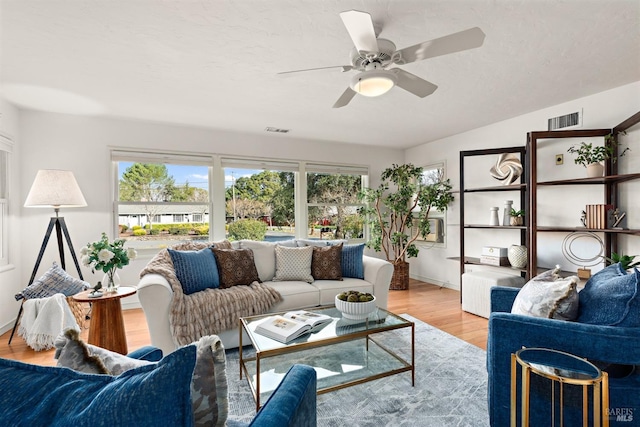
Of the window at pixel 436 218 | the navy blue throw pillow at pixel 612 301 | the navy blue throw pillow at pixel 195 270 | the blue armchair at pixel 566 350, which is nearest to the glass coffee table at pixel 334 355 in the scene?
the blue armchair at pixel 566 350

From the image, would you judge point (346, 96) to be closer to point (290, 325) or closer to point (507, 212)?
point (290, 325)

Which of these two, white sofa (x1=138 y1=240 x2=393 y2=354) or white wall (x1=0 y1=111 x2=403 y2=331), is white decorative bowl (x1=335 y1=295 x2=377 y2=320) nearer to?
white sofa (x1=138 y1=240 x2=393 y2=354)

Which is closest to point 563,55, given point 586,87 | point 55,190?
point 586,87

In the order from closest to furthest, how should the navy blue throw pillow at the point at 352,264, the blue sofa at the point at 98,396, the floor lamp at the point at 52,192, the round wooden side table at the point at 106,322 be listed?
the blue sofa at the point at 98,396 → the round wooden side table at the point at 106,322 → the floor lamp at the point at 52,192 → the navy blue throw pillow at the point at 352,264

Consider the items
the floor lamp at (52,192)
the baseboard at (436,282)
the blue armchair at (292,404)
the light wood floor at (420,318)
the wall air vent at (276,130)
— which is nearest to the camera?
the blue armchair at (292,404)

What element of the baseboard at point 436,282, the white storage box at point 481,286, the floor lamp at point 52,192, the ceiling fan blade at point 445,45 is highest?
the ceiling fan blade at point 445,45

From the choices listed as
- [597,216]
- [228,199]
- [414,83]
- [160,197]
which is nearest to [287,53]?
[414,83]

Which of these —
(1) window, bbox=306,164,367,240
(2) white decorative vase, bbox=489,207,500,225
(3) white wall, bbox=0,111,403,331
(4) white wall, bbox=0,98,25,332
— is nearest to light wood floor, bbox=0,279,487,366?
(4) white wall, bbox=0,98,25,332

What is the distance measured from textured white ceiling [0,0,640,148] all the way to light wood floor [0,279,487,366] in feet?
7.85

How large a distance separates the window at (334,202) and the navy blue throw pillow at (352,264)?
70.3 inches

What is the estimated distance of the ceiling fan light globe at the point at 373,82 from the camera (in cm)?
195

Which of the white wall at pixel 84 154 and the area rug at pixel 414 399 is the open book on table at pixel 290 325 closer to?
the area rug at pixel 414 399

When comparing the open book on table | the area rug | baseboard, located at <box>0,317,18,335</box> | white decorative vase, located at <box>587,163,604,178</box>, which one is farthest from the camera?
baseboard, located at <box>0,317,18,335</box>

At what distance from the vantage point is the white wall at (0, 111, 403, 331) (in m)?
3.50
